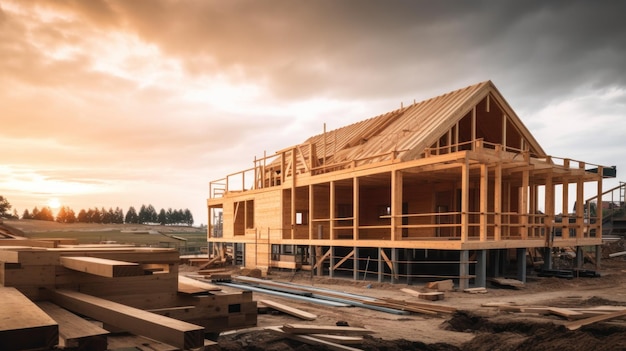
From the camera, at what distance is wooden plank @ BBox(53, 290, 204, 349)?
382cm

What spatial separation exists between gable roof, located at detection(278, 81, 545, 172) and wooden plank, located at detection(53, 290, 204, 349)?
14643mm

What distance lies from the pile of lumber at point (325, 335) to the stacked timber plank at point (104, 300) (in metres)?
0.76

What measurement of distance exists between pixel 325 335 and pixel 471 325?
3848mm

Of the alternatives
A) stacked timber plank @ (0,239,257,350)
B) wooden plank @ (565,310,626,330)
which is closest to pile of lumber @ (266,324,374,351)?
stacked timber plank @ (0,239,257,350)

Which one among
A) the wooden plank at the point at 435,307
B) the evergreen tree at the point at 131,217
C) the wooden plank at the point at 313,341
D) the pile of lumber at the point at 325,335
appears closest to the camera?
the wooden plank at the point at 313,341

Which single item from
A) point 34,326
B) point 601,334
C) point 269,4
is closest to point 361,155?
point 269,4

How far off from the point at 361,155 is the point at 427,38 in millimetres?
6572

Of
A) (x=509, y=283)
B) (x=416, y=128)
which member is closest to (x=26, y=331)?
(x=509, y=283)

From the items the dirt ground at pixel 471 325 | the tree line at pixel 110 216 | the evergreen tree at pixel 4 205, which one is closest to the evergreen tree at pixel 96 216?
the tree line at pixel 110 216

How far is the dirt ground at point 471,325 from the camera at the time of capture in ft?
23.1

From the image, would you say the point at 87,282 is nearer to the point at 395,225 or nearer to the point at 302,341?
the point at 302,341

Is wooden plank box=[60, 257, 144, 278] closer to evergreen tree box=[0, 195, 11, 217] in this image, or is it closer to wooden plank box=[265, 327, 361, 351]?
wooden plank box=[265, 327, 361, 351]

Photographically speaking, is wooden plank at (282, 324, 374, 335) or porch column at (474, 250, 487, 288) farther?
porch column at (474, 250, 487, 288)

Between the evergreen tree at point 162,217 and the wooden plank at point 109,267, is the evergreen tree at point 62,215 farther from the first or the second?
the wooden plank at point 109,267
